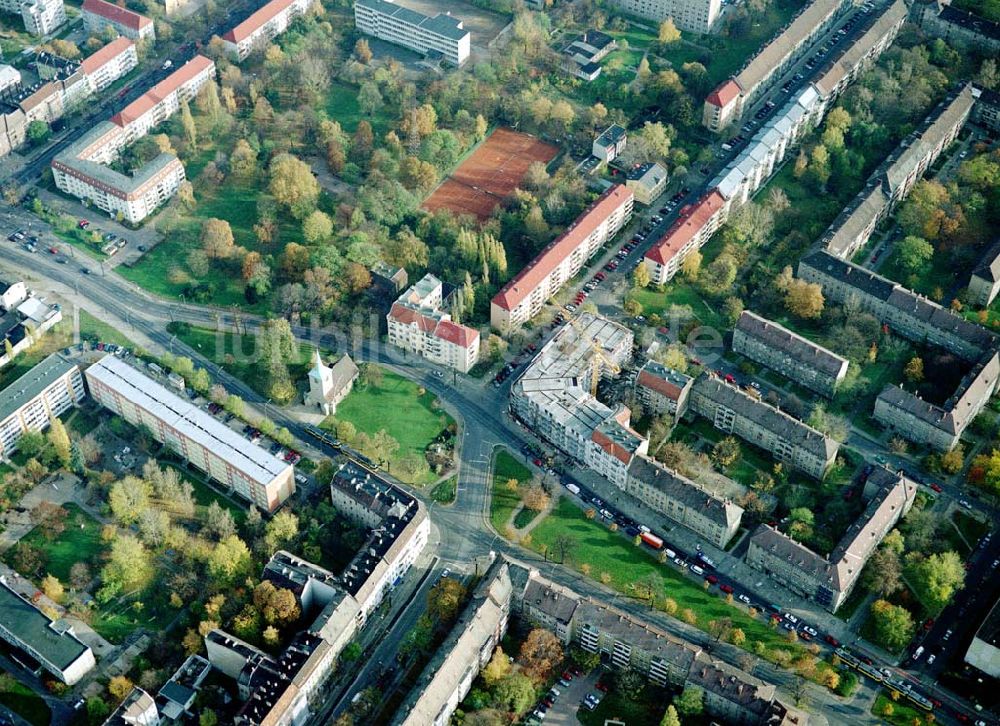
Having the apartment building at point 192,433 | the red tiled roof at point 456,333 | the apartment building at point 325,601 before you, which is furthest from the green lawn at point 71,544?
the red tiled roof at point 456,333

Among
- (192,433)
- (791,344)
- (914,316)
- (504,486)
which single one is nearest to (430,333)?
(504,486)

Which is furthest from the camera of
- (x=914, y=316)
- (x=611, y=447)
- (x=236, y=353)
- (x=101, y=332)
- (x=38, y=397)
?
(x=101, y=332)

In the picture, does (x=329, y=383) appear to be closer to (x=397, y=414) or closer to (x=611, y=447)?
(x=397, y=414)

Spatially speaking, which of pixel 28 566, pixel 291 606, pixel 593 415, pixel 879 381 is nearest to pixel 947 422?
pixel 879 381

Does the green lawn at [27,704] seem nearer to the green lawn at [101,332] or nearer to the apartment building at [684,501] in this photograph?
the green lawn at [101,332]

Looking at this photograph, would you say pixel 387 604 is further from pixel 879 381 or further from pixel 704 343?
pixel 879 381

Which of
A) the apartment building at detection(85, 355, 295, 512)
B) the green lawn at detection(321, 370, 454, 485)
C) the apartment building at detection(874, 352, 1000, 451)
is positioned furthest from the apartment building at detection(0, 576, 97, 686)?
the apartment building at detection(874, 352, 1000, 451)

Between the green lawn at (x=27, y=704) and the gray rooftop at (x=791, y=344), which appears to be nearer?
the green lawn at (x=27, y=704)

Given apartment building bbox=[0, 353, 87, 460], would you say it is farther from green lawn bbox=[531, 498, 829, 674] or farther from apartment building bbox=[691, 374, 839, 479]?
apartment building bbox=[691, 374, 839, 479]
